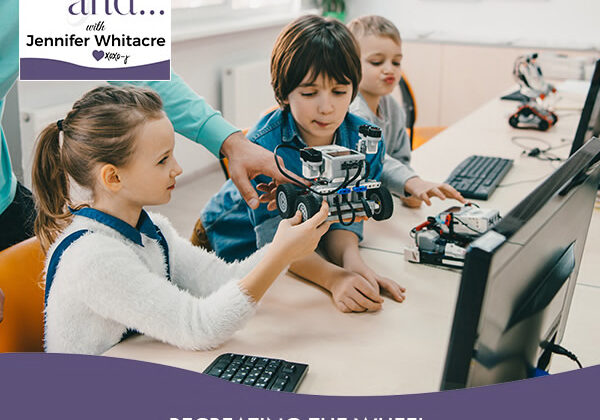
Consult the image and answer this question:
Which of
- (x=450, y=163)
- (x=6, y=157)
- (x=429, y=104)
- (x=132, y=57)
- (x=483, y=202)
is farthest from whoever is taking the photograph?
(x=429, y=104)

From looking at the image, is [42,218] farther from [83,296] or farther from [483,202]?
[483,202]

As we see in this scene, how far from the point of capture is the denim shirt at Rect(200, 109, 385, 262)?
5.06 feet

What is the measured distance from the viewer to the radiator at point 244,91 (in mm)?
4406

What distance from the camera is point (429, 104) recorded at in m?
5.28

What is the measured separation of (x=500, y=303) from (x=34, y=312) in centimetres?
97

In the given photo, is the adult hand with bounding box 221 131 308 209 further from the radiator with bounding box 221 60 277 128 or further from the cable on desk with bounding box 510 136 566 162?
the radiator with bounding box 221 60 277 128

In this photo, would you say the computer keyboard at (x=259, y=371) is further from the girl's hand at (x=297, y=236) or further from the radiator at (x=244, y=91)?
the radiator at (x=244, y=91)

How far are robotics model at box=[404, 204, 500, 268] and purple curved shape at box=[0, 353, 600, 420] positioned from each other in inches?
22.0

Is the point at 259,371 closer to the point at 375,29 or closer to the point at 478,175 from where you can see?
the point at 478,175

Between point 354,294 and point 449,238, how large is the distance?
1.16 feet

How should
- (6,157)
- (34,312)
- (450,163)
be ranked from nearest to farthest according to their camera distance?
(34,312) → (6,157) → (450,163)

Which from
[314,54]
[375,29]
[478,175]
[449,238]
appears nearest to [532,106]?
[478,175]

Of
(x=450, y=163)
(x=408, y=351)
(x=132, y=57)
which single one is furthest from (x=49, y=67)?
(x=408, y=351)

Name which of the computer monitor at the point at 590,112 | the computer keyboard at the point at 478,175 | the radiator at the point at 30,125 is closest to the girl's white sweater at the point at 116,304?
the computer keyboard at the point at 478,175
